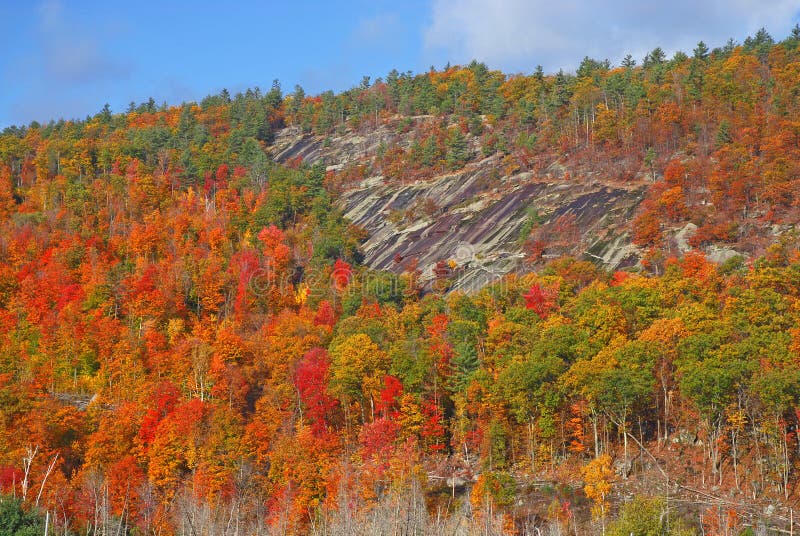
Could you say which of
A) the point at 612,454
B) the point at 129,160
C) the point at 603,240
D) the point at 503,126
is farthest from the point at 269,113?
the point at 612,454

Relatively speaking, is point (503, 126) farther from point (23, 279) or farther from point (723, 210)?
point (23, 279)

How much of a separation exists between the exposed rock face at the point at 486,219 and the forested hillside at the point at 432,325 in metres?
0.55

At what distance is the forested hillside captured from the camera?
5428cm

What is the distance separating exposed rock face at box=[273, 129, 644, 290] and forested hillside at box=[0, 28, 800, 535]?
0.55 meters

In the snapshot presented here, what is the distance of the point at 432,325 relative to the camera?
259 ft

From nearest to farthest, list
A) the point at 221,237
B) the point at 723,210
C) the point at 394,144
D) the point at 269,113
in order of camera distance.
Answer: the point at 723,210, the point at 221,237, the point at 394,144, the point at 269,113

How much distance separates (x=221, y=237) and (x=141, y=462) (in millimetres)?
57128

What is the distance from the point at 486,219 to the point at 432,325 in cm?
3236

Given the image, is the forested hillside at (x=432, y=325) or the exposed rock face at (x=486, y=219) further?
the exposed rock face at (x=486, y=219)

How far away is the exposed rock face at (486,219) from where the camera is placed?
3713 inches

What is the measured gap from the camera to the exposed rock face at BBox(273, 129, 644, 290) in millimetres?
94312

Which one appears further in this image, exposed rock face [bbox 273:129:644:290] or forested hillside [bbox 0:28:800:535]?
exposed rock face [bbox 273:129:644:290]

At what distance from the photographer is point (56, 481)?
61.5 meters

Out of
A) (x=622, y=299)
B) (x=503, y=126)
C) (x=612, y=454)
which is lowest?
(x=612, y=454)
